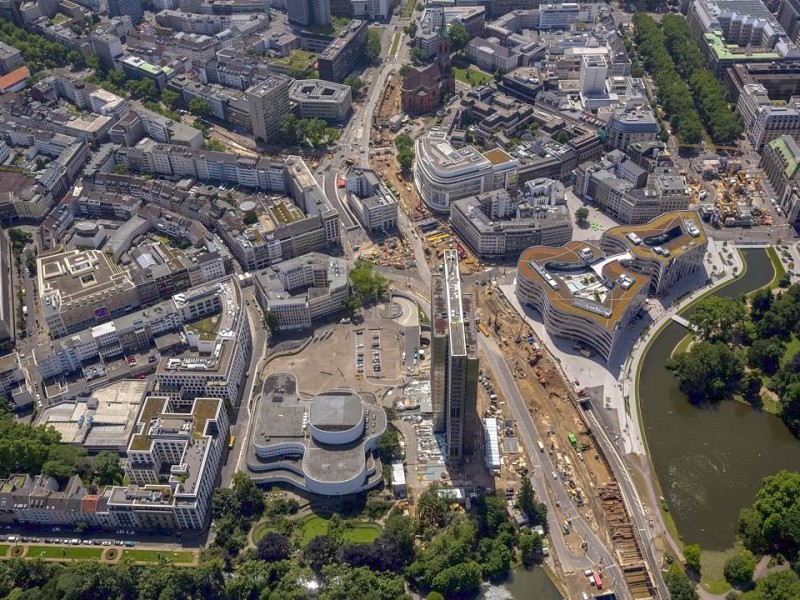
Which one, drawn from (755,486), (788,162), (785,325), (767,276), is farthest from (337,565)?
(788,162)

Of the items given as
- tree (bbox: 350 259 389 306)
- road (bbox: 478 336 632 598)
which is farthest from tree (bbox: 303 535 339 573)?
tree (bbox: 350 259 389 306)

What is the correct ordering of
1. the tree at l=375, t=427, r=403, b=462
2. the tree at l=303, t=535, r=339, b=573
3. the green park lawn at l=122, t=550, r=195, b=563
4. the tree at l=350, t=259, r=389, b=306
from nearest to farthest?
the tree at l=303, t=535, r=339, b=573
the green park lawn at l=122, t=550, r=195, b=563
the tree at l=375, t=427, r=403, b=462
the tree at l=350, t=259, r=389, b=306

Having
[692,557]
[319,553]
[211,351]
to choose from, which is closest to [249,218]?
[211,351]

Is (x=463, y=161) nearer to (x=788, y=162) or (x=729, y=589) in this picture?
(x=788, y=162)

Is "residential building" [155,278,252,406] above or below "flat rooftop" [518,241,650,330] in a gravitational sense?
below

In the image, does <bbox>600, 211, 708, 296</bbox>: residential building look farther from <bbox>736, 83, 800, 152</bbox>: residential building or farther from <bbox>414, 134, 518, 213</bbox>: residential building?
<bbox>736, 83, 800, 152</bbox>: residential building
